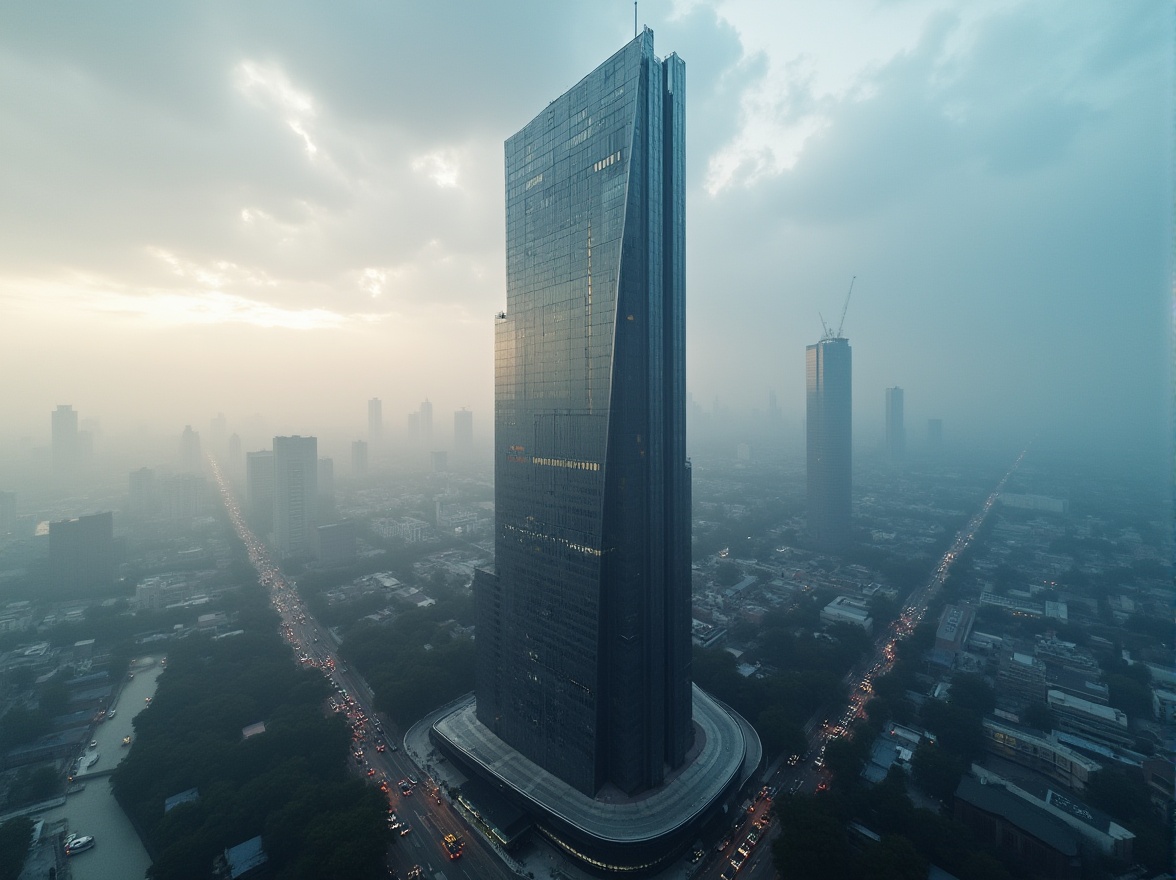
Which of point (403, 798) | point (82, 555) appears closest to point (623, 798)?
point (403, 798)

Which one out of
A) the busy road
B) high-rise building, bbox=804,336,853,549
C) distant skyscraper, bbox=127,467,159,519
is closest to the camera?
the busy road

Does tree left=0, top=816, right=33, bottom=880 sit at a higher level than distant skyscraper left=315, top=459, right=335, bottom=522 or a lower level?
lower

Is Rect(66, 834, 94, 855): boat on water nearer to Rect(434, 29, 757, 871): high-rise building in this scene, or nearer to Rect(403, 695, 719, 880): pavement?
Rect(403, 695, 719, 880): pavement

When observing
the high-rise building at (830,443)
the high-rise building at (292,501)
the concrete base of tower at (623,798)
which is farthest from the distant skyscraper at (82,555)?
the high-rise building at (830,443)

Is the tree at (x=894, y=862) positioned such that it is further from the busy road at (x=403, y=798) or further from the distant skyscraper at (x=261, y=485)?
the distant skyscraper at (x=261, y=485)

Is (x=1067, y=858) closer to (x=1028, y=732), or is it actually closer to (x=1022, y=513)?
(x=1028, y=732)

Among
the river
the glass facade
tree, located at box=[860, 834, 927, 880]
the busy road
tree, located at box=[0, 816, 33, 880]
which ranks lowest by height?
the river

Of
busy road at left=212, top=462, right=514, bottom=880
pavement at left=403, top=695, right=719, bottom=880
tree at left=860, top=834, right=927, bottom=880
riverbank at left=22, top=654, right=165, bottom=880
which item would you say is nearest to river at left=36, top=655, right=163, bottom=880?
riverbank at left=22, top=654, right=165, bottom=880
